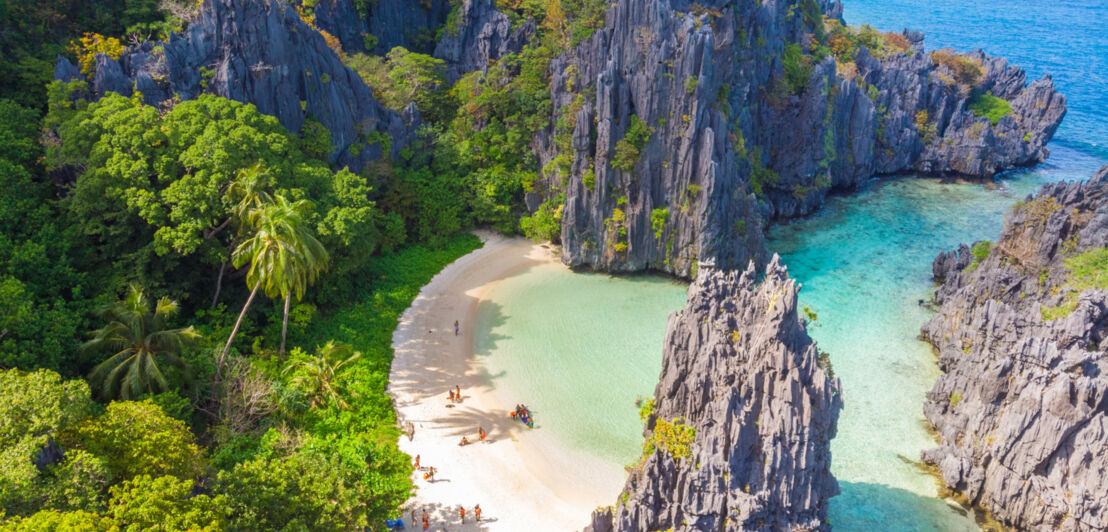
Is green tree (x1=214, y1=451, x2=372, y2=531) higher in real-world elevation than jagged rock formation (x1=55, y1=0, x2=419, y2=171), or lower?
lower

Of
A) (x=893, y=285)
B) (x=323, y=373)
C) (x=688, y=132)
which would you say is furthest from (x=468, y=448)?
(x=893, y=285)

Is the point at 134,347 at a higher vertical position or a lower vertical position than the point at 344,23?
lower

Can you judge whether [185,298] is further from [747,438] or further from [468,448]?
[747,438]

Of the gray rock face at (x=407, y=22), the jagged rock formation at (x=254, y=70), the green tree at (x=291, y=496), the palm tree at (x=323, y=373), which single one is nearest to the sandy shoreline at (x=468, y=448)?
the palm tree at (x=323, y=373)

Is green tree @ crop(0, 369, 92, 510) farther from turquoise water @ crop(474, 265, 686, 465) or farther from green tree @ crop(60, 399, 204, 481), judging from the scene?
turquoise water @ crop(474, 265, 686, 465)

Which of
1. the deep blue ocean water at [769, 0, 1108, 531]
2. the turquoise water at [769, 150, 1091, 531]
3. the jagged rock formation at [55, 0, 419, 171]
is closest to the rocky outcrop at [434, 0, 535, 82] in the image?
the jagged rock formation at [55, 0, 419, 171]

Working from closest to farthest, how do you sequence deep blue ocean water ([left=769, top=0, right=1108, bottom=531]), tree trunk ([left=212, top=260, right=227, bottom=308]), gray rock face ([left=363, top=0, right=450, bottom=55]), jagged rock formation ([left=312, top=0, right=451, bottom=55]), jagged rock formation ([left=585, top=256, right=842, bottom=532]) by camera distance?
jagged rock formation ([left=585, top=256, right=842, bottom=532]) → deep blue ocean water ([left=769, top=0, right=1108, bottom=531]) → tree trunk ([left=212, top=260, right=227, bottom=308]) → jagged rock formation ([left=312, top=0, right=451, bottom=55]) → gray rock face ([left=363, top=0, right=450, bottom=55])

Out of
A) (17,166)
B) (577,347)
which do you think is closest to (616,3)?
(577,347)
